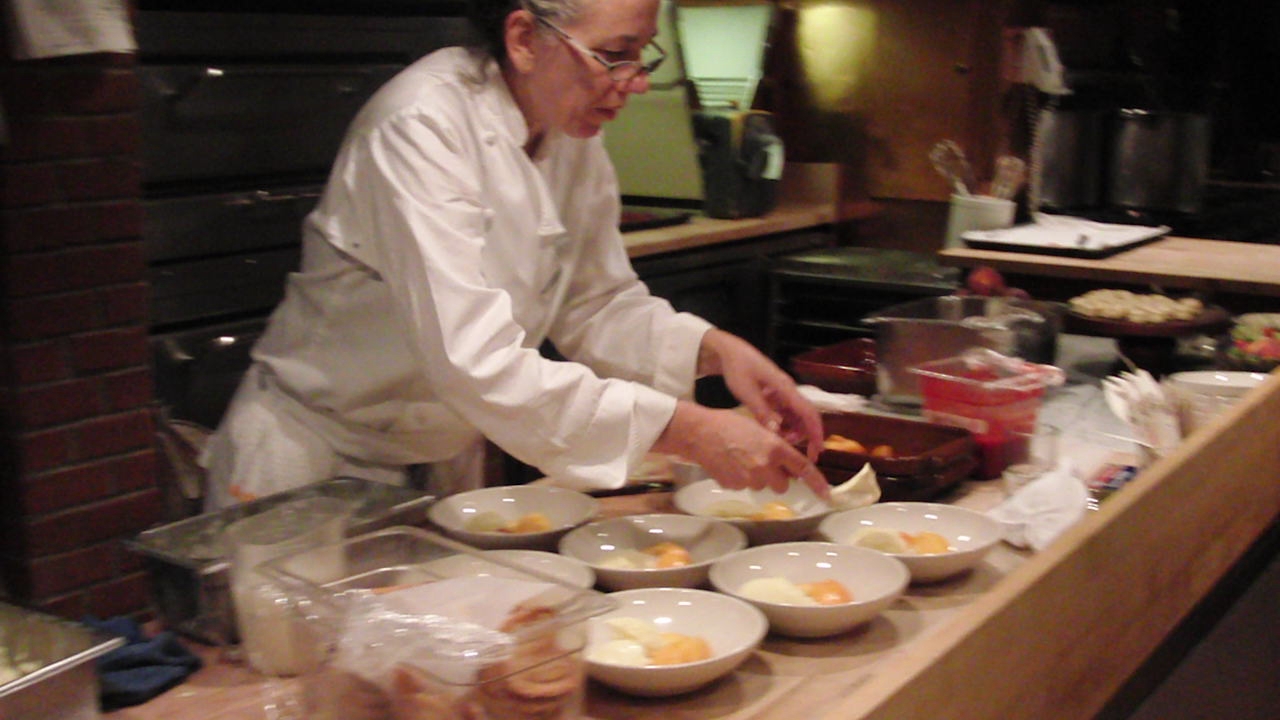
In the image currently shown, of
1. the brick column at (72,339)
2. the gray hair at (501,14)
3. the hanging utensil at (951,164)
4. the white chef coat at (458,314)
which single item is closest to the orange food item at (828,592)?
the white chef coat at (458,314)

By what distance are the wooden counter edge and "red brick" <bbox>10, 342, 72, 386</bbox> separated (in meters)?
1.27

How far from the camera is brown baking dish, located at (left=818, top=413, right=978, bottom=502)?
162 centimetres

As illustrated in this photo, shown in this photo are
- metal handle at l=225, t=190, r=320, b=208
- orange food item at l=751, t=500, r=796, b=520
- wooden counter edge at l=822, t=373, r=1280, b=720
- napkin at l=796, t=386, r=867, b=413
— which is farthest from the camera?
metal handle at l=225, t=190, r=320, b=208

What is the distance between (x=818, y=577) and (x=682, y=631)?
8.1 inches

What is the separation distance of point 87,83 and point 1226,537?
1841 mm

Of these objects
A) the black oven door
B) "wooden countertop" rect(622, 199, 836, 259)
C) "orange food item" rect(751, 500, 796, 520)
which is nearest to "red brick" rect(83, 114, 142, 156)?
the black oven door

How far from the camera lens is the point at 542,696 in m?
0.92

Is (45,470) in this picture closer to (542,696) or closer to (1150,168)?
(542,696)

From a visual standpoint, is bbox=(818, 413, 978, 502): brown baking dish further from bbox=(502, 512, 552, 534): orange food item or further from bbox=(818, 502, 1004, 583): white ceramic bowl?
bbox=(502, 512, 552, 534): orange food item

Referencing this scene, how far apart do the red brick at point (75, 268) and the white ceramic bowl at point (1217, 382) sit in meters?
1.69

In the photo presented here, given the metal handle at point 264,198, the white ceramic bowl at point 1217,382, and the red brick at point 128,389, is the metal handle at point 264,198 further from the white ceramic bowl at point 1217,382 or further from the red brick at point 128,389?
the white ceramic bowl at point 1217,382

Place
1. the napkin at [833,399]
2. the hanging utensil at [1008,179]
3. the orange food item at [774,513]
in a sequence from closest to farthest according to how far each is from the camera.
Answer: the orange food item at [774,513], the napkin at [833,399], the hanging utensil at [1008,179]

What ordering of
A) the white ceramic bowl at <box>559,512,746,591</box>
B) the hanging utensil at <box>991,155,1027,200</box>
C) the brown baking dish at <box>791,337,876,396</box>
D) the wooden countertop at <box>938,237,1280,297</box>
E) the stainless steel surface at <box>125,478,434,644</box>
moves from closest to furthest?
1. the stainless steel surface at <box>125,478,434,644</box>
2. the white ceramic bowl at <box>559,512,746,591</box>
3. the brown baking dish at <box>791,337,876,396</box>
4. the wooden countertop at <box>938,237,1280,297</box>
5. the hanging utensil at <box>991,155,1027,200</box>

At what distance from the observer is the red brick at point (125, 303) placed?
71.2 inches
